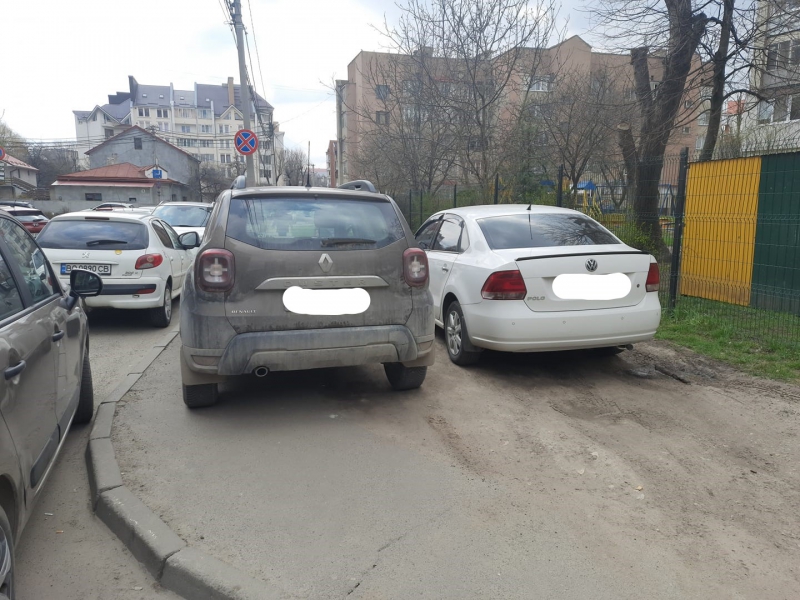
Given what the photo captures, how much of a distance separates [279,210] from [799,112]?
19.3m

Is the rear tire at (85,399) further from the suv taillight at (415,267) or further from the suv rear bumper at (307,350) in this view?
the suv taillight at (415,267)

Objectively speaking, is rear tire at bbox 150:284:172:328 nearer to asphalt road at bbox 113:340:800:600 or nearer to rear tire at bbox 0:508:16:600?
asphalt road at bbox 113:340:800:600

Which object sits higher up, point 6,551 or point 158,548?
point 6,551

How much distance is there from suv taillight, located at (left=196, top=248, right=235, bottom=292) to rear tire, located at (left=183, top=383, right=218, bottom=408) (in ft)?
3.04

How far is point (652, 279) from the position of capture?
563 centimetres

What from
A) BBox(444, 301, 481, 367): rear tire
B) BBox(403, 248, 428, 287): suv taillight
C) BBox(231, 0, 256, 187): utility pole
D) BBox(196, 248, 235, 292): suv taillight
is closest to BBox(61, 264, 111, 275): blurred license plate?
BBox(196, 248, 235, 292): suv taillight

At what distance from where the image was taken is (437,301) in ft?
22.0

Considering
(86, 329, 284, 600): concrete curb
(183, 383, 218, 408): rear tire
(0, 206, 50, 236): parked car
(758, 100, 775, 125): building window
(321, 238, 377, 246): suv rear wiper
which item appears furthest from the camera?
(0, 206, 50, 236): parked car

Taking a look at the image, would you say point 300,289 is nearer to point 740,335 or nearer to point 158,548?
point 158,548

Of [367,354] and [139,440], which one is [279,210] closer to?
[367,354]

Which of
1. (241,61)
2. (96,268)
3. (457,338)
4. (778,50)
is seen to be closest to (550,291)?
(457,338)

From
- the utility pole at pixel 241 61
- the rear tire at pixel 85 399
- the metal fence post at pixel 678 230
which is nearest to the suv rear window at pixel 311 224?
the rear tire at pixel 85 399

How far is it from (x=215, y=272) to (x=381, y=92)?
18.4m

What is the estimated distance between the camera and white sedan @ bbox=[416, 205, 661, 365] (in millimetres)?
5305
